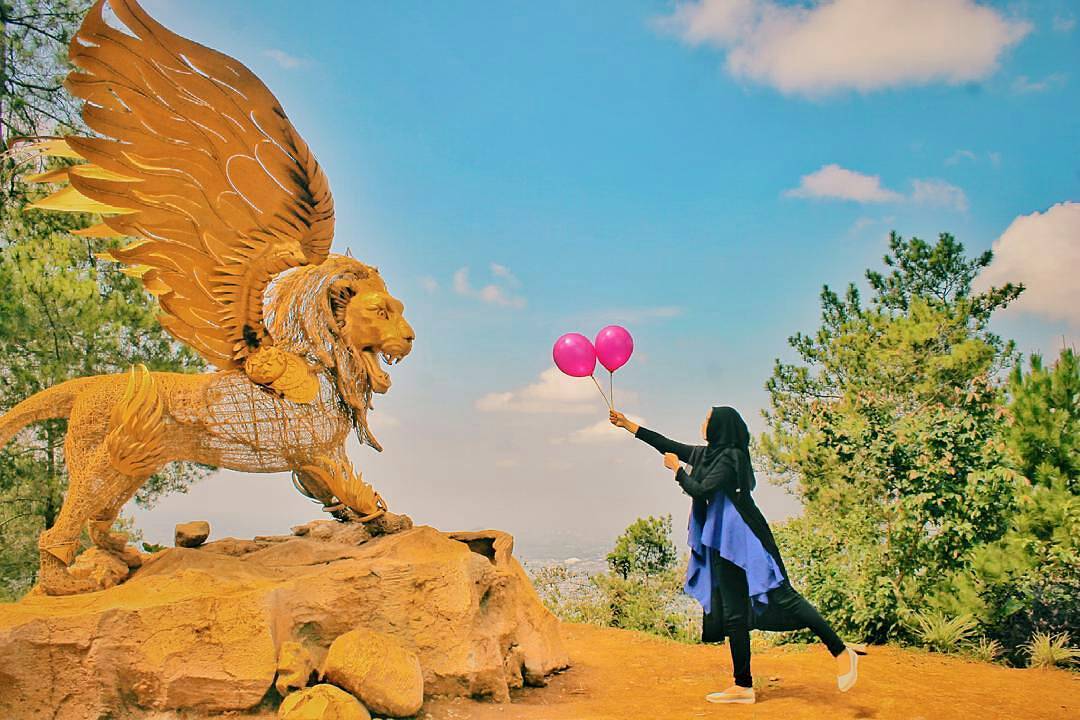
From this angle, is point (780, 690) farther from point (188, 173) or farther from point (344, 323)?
point (188, 173)

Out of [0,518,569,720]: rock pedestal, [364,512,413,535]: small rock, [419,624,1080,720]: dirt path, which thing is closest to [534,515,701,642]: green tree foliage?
[419,624,1080,720]: dirt path

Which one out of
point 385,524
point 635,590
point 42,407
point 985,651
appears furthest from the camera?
point 635,590

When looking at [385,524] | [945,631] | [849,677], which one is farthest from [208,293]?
[945,631]

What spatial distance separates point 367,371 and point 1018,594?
5826mm

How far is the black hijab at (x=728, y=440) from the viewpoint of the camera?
15.3ft

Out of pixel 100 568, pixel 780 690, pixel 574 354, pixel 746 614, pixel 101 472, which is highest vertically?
pixel 574 354

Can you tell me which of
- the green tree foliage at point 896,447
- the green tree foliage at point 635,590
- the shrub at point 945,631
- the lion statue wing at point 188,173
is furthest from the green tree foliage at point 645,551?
the lion statue wing at point 188,173

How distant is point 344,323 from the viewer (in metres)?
5.15

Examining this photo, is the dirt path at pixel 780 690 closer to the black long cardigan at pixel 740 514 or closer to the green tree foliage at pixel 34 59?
the black long cardigan at pixel 740 514

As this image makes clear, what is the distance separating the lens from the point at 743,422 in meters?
4.77

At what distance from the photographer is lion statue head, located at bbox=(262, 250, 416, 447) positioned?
4996mm

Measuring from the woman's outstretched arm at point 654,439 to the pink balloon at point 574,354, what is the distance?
0.51 m

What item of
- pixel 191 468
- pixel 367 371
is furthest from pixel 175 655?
pixel 191 468

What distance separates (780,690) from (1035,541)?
321 cm
